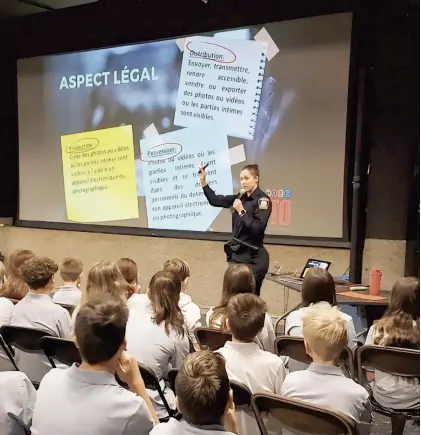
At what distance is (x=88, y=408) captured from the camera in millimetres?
1742

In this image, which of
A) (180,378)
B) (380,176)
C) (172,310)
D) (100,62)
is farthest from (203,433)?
(100,62)

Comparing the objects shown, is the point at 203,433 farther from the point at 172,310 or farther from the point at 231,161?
the point at 231,161

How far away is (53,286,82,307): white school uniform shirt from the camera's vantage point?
155 inches

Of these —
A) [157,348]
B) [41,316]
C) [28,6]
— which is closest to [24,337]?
[41,316]

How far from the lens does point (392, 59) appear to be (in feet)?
17.7

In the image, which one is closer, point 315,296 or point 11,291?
point 315,296

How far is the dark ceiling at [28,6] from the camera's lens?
25.6 feet

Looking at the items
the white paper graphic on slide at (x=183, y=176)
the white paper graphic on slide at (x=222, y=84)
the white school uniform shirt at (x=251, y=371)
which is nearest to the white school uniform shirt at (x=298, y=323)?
the white school uniform shirt at (x=251, y=371)

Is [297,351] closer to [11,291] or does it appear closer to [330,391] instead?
[330,391]

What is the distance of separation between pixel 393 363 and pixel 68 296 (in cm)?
217

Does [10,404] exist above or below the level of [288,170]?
below

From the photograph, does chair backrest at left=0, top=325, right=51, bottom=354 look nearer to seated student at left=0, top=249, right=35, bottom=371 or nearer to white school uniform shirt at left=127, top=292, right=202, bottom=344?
seated student at left=0, top=249, right=35, bottom=371

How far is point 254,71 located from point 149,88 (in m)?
1.33

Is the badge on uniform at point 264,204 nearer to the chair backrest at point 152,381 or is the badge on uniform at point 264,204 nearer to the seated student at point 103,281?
the seated student at point 103,281
